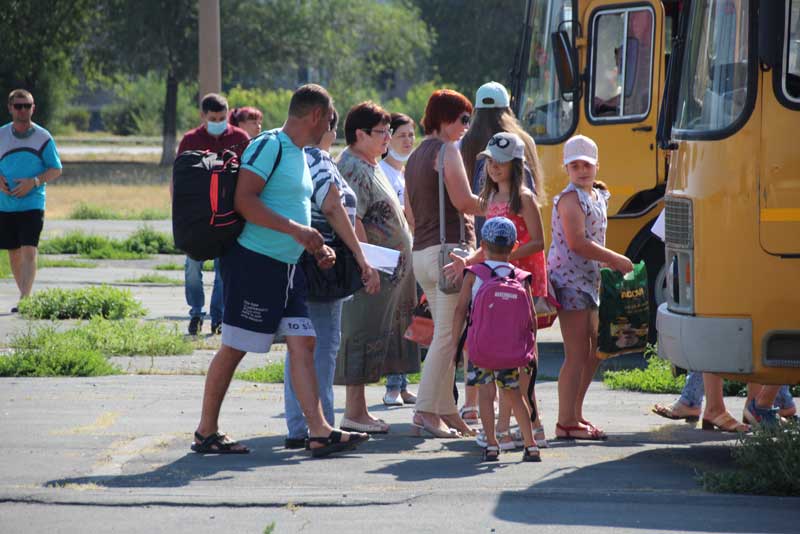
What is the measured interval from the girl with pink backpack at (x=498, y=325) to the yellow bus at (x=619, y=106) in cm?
458

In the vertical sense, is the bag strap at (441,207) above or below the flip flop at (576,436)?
above

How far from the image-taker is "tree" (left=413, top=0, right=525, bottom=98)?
183 feet

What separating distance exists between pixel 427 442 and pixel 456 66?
5150 centimetres

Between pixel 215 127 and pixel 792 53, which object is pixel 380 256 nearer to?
pixel 792 53

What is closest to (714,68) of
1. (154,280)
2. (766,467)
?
(766,467)

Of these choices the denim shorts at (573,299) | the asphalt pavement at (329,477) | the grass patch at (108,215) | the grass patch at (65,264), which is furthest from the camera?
the grass patch at (108,215)

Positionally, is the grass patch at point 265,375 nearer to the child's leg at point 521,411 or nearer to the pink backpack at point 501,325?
the child's leg at point 521,411

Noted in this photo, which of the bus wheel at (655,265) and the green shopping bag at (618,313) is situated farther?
the bus wheel at (655,265)

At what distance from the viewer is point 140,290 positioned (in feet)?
53.4

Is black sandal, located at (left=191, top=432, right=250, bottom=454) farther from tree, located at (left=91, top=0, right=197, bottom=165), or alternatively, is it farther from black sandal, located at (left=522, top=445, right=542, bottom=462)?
tree, located at (left=91, top=0, right=197, bottom=165)

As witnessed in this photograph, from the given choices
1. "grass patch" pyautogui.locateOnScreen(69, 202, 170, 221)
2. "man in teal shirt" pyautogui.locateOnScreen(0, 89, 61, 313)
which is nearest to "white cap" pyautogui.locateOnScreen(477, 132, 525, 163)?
"man in teal shirt" pyautogui.locateOnScreen(0, 89, 61, 313)

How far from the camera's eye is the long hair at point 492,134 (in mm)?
7656

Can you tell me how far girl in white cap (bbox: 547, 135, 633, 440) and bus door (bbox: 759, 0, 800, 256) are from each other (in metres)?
1.27

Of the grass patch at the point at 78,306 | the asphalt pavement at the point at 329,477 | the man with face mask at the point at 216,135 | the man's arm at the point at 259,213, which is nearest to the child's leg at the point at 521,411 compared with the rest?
the asphalt pavement at the point at 329,477
